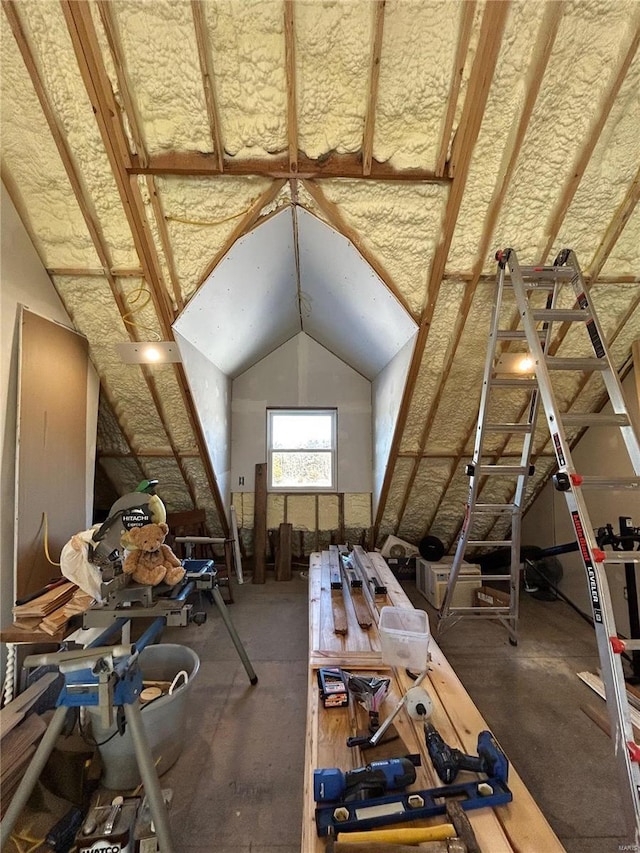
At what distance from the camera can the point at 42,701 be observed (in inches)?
80.7

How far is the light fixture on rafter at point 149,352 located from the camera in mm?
2650

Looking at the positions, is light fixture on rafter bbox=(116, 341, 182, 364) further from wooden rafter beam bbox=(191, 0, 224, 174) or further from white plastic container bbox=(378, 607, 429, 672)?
white plastic container bbox=(378, 607, 429, 672)

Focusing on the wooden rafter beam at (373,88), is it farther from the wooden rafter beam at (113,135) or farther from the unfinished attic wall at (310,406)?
the unfinished attic wall at (310,406)

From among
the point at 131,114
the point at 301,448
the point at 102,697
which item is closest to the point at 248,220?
the point at 131,114


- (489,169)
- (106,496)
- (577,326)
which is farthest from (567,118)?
(106,496)

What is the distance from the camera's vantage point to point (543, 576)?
3879mm

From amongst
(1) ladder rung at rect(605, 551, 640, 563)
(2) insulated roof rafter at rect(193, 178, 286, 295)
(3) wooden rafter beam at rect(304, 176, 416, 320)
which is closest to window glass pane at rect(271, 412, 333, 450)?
(3) wooden rafter beam at rect(304, 176, 416, 320)

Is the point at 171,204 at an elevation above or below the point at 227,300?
above

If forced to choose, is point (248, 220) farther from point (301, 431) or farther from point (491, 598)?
point (491, 598)

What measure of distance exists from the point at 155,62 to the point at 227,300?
133 centimetres

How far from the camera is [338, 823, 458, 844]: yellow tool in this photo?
994 mm

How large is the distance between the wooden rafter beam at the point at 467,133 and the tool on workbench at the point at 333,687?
2.04 m

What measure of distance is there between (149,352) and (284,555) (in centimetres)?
283

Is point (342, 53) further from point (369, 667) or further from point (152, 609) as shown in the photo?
point (369, 667)
